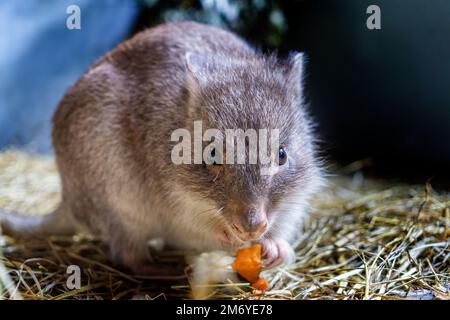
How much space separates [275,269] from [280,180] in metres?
0.86

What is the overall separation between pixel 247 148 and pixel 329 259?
4.43 ft

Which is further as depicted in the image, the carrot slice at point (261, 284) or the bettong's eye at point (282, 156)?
the carrot slice at point (261, 284)

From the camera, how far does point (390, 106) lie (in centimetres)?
404

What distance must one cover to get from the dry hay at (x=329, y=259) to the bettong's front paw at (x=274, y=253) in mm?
152

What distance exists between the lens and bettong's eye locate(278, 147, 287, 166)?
3.07m

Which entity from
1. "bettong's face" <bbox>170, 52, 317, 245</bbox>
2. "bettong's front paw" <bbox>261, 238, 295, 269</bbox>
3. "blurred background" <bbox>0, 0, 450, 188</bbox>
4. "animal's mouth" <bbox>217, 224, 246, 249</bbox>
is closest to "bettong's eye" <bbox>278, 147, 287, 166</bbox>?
"bettong's face" <bbox>170, 52, 317, 245</bbox>

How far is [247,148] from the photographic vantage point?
113 inches

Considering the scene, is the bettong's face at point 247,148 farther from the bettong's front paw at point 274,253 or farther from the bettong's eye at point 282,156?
the bettong's front paw at point 274,253

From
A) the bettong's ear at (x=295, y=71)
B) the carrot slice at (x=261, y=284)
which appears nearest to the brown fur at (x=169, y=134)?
the bettong's ear at (x=295, y=71)

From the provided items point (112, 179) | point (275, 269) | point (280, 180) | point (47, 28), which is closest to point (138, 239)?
point (112, 179)

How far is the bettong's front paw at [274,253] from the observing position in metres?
3.40

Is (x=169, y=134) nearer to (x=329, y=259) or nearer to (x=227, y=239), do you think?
(x=227, y=239)

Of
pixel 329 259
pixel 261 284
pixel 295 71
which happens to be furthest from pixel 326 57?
pixel 261 284

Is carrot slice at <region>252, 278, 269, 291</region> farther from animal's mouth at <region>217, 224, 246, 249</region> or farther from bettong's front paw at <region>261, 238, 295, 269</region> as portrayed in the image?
animal's mouth at <region>217, 224, 246, 249</region>
